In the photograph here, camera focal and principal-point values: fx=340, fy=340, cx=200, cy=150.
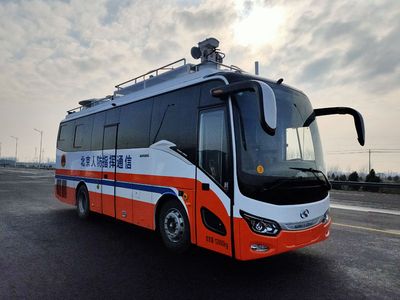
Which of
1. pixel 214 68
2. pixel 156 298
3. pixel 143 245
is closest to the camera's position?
pixel 156 298

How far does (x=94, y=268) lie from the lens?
550cm

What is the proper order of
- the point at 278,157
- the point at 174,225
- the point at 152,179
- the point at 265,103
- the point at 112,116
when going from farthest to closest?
the point at 112,116
the point at 152,179
the point at 174,225
the point at 278,157
the point at 265,103

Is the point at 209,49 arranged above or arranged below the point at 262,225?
above

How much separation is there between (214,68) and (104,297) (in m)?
4.25

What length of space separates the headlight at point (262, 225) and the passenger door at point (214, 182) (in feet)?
1.19

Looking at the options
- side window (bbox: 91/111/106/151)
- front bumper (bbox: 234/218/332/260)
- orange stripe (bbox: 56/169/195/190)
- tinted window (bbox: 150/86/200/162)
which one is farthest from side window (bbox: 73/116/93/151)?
front bumper (bbox: 234/218/332/260)

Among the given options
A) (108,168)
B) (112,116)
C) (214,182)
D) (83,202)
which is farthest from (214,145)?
(83,202)

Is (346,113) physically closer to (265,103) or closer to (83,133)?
(265,103)

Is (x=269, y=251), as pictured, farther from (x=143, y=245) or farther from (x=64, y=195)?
(x=64, y=195)

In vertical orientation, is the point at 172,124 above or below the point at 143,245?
above

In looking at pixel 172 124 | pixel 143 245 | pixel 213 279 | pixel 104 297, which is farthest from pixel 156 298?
pixel 172 124

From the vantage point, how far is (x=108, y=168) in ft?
29.1

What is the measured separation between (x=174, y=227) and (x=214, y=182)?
1551 mm

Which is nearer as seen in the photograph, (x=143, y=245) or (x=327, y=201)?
(x=327, y=201)
